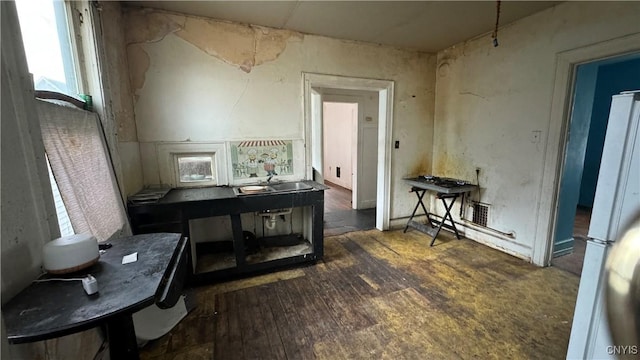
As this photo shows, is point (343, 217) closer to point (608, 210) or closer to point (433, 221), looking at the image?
point (433, 221)

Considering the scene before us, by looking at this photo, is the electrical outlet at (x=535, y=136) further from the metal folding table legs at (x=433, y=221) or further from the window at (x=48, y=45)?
the window at (x=48, y=45)

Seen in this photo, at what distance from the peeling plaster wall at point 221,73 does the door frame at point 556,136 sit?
6.12ft

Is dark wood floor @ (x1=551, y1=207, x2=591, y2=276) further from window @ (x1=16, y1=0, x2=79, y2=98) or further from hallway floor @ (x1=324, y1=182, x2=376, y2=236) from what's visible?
window @ (x1=16, y1=0, x2=79, y2=98)

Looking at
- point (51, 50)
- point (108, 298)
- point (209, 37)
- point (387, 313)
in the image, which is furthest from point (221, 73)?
point (387, 313)

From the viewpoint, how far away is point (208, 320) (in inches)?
78.1

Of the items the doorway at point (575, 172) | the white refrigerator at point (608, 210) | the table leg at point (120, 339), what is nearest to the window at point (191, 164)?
the table leg at point (120, 339)

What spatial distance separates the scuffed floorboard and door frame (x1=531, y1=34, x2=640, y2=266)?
0.94 ft

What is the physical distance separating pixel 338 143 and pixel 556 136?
469 centimetres

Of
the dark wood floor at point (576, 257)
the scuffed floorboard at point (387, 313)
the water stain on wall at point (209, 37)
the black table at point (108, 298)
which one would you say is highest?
the water stain on wall at point (209, 37)

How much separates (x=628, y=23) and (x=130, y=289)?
370 centimetres

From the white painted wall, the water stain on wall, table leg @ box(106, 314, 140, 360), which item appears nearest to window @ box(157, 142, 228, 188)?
the water stain on wall

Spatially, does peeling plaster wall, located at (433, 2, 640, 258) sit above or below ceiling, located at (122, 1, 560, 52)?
below

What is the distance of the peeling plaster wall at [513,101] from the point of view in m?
2.31

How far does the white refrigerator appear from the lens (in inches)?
38.6
